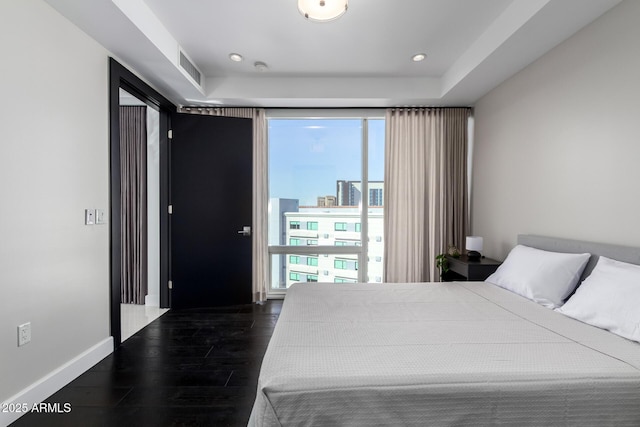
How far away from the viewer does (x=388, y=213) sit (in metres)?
3.70

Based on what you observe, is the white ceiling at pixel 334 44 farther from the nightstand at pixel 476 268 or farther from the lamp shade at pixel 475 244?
the nightstand at pixel 476 268

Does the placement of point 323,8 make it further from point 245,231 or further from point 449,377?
point 245,231

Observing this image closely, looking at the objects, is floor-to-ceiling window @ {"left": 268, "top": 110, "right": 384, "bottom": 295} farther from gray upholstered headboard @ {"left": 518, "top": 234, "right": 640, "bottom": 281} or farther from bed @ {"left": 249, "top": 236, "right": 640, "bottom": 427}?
bed @ {"left": 249, "top": 236, "right": 640, "bottom": 427}

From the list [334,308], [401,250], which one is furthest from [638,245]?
[401,250]

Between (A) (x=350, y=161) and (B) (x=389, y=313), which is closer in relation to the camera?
(B) (x=389, y=313)

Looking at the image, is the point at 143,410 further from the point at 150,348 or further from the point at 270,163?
the point at 270,163

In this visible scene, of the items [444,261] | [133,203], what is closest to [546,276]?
[444,261]

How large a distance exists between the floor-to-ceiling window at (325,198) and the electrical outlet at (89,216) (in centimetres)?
197

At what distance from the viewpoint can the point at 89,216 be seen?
2.13m

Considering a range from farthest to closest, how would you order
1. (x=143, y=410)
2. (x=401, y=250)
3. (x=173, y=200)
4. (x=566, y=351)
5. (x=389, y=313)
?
(x=401, y=250), (x=173, y=200), (x=389, y=313), (x=143, y=410), (x=566, y=351)

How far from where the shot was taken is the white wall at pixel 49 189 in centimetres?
157

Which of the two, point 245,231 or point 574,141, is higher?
point 574,141

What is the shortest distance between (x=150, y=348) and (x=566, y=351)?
2802 millimetres

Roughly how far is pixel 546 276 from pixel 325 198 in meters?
2.53
